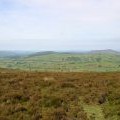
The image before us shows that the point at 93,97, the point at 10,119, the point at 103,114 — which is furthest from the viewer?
the point at 93,97

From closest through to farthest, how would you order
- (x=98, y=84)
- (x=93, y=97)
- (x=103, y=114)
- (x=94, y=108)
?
1. (x=103, y=114)
2. (x=94, y=108)
3. (x=93, y=97)
4. (x=98, y=84)

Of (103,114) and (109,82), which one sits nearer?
(103,114)

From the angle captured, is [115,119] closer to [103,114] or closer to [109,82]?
[103,114]

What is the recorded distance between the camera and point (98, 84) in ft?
69.3

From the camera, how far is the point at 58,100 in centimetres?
1580

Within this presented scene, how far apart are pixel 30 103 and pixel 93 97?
14.2 feet

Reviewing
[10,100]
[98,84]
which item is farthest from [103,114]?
[98,84]

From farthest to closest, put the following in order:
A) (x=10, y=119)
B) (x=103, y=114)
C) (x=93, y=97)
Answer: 1. (x=93, y=97)
2. (x=103, y=114)
3. (x=10, y=119)

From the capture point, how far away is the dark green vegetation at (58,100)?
13367 mm

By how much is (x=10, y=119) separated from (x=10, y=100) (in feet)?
10.3

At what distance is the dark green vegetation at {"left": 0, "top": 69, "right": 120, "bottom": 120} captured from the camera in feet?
43.9

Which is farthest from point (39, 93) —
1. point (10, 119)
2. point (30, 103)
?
point (10, 119)

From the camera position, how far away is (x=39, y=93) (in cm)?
1727

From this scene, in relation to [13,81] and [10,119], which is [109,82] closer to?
[13,81]
